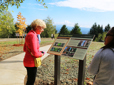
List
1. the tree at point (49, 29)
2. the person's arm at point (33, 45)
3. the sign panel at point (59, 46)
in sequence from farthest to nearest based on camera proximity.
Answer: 1. the tree at point (49, 29)
2. the sign panel at point (59, 46)
3. the person's arm at point (33, 45)

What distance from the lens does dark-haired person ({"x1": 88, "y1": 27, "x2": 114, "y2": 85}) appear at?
3.99 feet

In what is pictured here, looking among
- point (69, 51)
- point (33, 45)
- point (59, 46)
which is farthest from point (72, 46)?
point (33, 45)

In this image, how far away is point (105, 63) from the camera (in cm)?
124

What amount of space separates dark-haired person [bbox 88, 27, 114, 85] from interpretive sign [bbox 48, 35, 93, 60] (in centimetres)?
79

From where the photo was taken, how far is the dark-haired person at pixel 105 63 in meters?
1.22

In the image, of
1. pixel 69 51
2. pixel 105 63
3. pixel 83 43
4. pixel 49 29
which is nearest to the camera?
pixel 105 63

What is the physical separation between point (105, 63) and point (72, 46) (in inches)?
49.1

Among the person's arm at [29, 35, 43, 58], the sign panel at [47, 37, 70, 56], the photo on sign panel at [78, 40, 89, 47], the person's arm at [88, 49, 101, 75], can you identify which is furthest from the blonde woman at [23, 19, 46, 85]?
the person's arm at [88, 49, 101, 75]

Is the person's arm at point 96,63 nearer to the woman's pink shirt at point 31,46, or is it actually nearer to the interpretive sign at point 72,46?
the interpretive sign at point 72,46

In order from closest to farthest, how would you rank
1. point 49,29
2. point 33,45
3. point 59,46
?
point 33,45 < point 59,46 < point 49,29

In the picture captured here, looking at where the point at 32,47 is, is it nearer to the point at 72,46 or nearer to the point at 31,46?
the point at 31,46

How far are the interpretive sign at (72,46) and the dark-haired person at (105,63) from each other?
31.0 inches

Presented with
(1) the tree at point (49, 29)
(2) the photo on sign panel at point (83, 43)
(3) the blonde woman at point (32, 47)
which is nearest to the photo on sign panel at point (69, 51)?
(2) the photo on sign panel at point (83, 43)

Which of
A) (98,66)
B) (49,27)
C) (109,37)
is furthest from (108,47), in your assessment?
(49,27)
